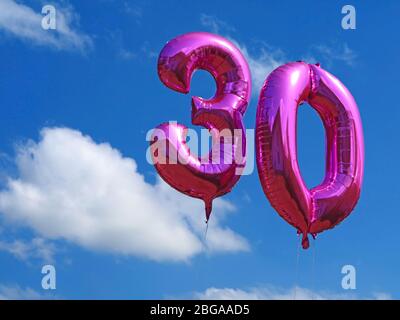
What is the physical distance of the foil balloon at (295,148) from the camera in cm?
657

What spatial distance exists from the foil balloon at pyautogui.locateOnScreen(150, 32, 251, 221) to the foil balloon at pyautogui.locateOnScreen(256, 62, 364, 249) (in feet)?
0.84

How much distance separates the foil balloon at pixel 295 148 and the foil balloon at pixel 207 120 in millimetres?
255

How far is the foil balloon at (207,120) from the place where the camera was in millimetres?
6559

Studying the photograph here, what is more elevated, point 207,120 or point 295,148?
point 207,120

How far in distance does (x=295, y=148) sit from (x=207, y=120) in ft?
2.92

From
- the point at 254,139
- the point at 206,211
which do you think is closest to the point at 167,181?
the point at 206,211

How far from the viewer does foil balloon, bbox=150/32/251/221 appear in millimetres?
6559

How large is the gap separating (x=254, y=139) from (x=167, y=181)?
939 millimetres

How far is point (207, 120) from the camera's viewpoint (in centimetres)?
678

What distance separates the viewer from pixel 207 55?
6.97 m

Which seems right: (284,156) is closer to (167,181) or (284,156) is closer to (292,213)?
(292,213)
